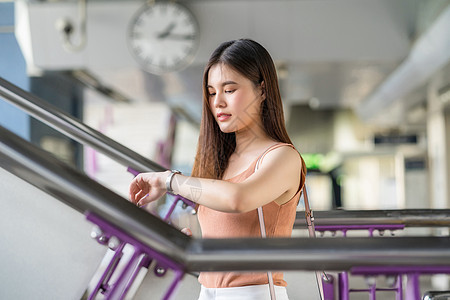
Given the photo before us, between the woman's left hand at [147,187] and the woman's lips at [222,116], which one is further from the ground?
the woman's lips at [222,116]

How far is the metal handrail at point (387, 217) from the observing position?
197 centimetres

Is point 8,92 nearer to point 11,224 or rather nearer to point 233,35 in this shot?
point 11,224

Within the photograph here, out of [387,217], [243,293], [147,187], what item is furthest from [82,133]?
[387,217]

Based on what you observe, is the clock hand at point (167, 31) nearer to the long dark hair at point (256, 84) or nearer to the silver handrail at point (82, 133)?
the silver handrail at point (82, 133)

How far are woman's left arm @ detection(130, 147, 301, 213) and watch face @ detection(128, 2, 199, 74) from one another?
3.81 meters

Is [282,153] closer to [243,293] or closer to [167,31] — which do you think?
[243,293]

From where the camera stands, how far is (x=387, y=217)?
199 cm

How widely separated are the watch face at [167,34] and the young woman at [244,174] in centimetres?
368

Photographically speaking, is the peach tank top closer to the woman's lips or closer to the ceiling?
the woman's lips

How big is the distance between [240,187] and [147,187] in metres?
0.25

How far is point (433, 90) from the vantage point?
21.8 feet

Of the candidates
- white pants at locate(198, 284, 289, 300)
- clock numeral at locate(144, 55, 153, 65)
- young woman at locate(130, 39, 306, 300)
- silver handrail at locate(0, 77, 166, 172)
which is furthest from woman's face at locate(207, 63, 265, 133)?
clock numeral at locate(144, 55, 153, 65)

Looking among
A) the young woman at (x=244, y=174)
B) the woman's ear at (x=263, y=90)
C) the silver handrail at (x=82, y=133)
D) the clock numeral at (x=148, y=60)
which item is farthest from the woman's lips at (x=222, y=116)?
the clock numeral at (x=148, y=60)

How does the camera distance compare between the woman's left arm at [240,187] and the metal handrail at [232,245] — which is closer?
the metal handrail at [232,245]
